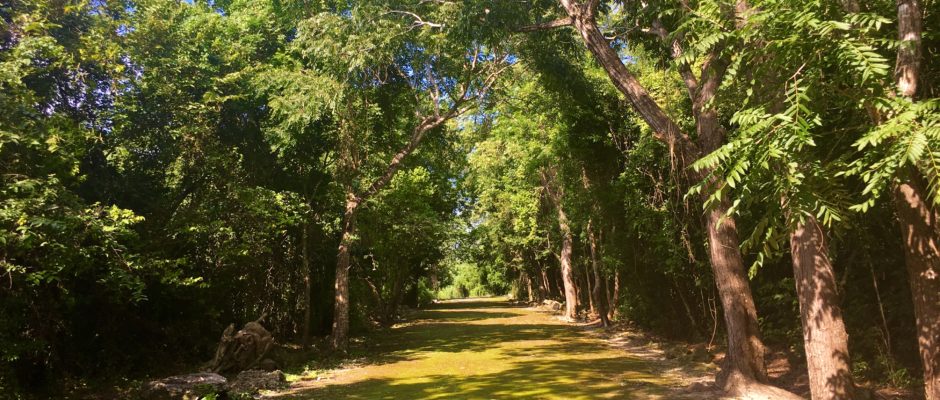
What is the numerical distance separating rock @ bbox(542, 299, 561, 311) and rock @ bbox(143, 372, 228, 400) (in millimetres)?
24575

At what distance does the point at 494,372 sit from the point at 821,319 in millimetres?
6855

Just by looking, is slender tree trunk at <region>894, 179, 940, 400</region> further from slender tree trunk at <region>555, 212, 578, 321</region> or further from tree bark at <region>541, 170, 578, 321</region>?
slender tree trunk at <region>555, 212, 578, 321</region>

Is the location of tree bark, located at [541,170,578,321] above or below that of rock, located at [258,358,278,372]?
above

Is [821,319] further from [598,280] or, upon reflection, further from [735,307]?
[598,280]

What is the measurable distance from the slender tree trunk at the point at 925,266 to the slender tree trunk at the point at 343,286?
13.3 metres

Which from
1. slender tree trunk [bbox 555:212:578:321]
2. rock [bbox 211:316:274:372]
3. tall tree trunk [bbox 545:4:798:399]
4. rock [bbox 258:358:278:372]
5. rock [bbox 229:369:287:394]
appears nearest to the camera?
tall tree trunk [bbox 545:4:798:399]

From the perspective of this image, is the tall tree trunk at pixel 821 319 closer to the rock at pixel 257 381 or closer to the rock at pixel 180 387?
the rock at pixel 180 387

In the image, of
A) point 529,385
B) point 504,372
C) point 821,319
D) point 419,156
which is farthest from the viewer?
point 419,156

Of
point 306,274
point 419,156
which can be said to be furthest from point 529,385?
point 419,156

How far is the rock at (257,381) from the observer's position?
11320mm

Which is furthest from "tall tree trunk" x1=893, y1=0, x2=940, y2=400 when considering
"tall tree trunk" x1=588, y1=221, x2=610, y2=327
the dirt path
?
"tall tree trunk" x1=588, y1=221, x2=610, y2=327

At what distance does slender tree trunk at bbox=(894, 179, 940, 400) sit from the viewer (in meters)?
5.69

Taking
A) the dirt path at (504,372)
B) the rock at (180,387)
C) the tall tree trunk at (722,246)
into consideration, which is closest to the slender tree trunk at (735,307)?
the tall tree trunk at (722,246)

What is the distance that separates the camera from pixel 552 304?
35.2m
